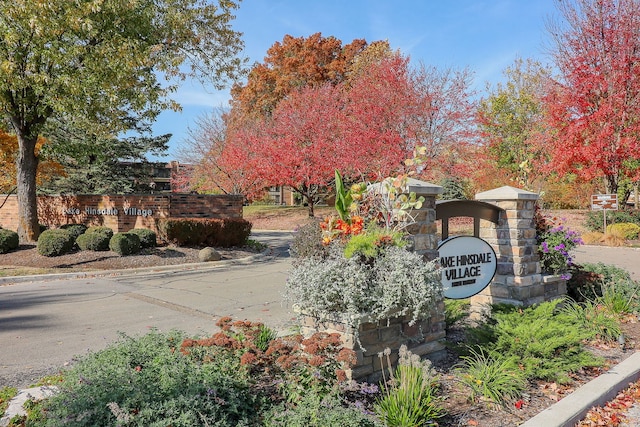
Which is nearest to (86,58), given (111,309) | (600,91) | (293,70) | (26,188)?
(26,188)

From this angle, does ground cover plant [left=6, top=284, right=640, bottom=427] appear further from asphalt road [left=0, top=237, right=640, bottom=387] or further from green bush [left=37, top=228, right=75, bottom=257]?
green bush [left=37, top=228, right=75, bottom=257]

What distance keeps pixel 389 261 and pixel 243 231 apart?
12006 mm

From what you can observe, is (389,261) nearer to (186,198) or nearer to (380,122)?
(186,198)

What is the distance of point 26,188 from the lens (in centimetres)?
1416

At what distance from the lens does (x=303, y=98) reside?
26.5 meters

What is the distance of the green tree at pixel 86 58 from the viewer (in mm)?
11594

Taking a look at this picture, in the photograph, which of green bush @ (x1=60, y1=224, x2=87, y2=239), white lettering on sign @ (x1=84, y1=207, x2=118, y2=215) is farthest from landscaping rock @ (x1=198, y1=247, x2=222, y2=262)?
white lettering on sign @ (x1=84, y1=207, x2=118, y2=215)

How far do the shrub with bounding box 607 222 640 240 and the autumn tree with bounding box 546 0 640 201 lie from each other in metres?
1.89

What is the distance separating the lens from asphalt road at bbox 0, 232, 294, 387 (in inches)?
206

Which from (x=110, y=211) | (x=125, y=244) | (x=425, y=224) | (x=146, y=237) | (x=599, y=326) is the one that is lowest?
(x=599, y=326)

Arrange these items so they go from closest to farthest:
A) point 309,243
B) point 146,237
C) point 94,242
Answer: point 309,243 → point 94,242 → point 146,237

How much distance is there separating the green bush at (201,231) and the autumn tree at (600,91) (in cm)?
1223

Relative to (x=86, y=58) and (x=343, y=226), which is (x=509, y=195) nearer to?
(x=343, y=226)

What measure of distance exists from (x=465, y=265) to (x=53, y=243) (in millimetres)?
11510
